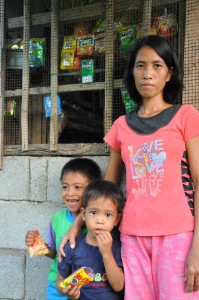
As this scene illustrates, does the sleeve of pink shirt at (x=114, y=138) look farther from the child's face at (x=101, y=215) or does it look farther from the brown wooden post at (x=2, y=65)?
the brown wooden post at (x=2, y=65)

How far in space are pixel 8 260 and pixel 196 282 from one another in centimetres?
166

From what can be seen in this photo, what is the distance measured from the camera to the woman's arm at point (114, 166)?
232 centimetres

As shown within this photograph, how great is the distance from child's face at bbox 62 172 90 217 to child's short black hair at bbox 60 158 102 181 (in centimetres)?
3

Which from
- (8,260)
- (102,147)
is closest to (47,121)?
(102,147)

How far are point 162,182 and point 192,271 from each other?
438mm

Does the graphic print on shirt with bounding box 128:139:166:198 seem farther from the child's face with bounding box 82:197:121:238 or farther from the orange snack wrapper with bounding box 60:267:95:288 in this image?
the orange snack wrapper with bounding box 60:267:95:288

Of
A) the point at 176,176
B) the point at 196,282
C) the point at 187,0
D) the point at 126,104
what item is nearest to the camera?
the point at 196,282

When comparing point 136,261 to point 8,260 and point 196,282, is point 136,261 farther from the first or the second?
point 8,260

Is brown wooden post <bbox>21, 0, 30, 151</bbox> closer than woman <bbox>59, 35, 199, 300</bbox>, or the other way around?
woman <bbox>59, 35, 199, 300</bbox>

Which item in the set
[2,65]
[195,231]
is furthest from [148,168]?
[2,65]

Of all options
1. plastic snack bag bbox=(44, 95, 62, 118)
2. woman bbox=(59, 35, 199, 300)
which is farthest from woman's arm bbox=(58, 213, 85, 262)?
plastic snack bag bbox=(44, 95, 62, 118)

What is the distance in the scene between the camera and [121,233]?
82.1 inches

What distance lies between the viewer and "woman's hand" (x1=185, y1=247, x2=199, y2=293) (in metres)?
1.77

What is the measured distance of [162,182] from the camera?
1955mm
